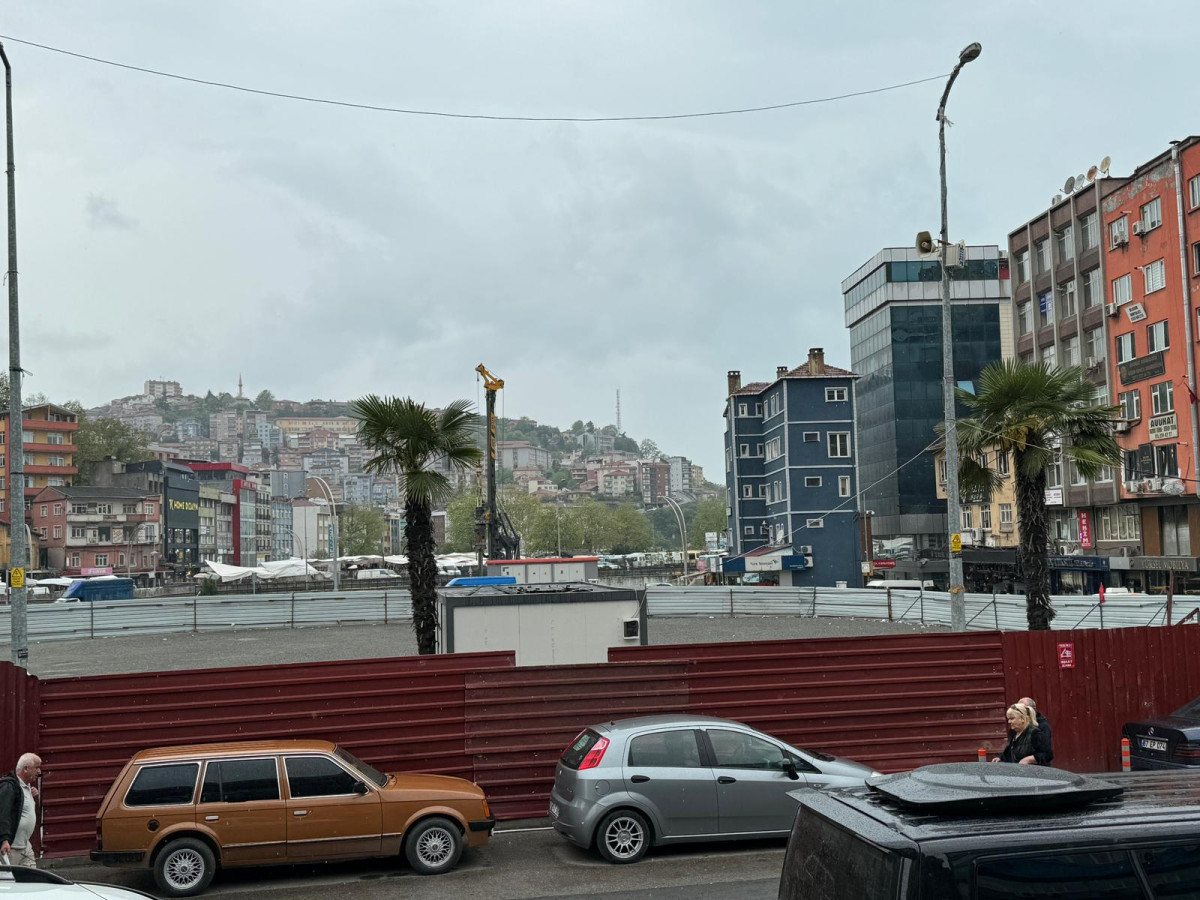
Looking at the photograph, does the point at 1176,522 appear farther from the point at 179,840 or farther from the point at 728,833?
the point at 179,840

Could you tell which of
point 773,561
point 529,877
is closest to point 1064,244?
point 773,561

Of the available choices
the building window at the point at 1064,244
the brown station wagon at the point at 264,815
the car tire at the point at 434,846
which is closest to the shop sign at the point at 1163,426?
the building window at the point at 1064,244

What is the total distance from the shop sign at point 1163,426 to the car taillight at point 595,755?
4021cm

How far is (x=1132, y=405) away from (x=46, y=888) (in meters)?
49.1

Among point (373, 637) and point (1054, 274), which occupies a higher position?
point (1054, 274)

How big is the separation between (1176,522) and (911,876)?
48.0m

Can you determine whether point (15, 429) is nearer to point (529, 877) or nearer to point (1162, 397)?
point (529, 877)

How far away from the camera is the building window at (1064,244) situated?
51938 mm

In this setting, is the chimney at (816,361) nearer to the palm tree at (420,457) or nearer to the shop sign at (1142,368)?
the shop sign at (1142,368)

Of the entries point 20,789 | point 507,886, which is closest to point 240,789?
point 20,789

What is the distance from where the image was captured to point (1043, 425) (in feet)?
66.0

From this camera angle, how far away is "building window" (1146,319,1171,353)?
1748 inches

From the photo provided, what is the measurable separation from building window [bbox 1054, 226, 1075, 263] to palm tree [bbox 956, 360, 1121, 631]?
33825 mm

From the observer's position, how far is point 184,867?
10062 millimetres
